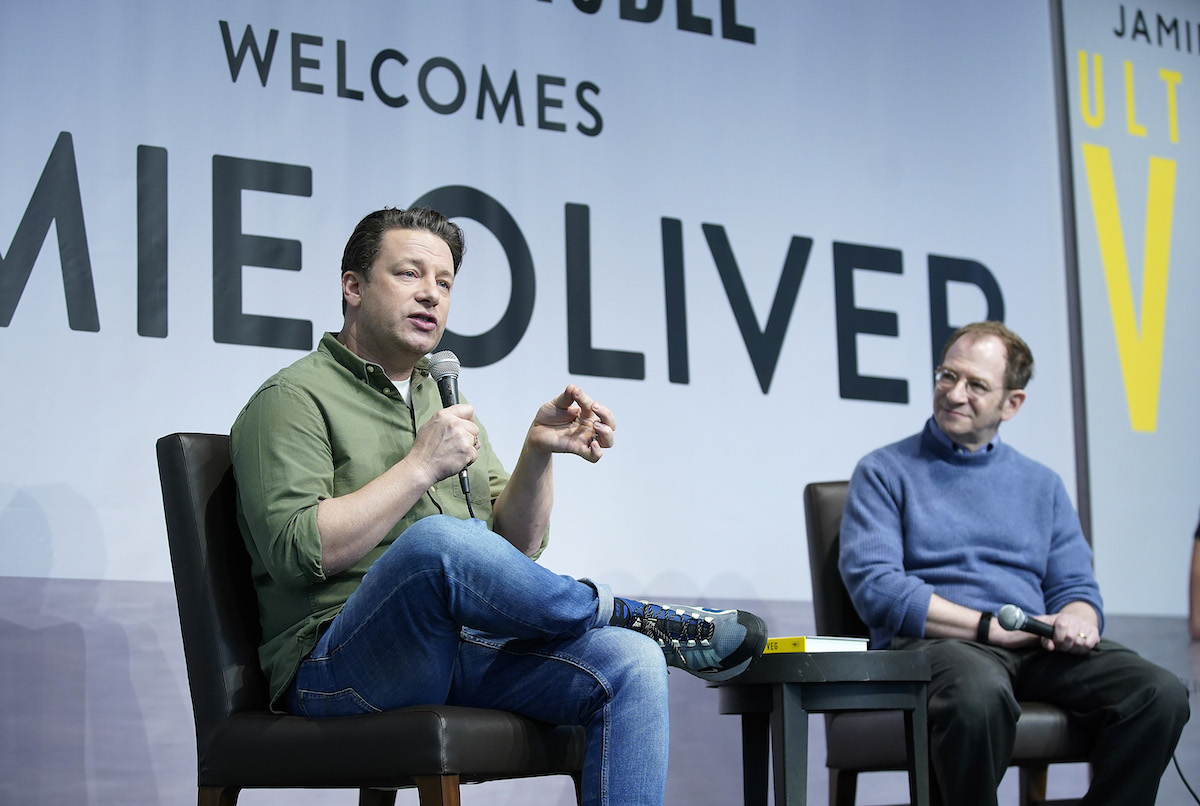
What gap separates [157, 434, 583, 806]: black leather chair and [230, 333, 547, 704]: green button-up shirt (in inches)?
1.7

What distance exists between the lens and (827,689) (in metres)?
2.20

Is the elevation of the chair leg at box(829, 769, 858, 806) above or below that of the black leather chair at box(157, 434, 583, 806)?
below

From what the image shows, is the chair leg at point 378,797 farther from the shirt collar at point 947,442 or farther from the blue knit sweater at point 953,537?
the shirt collar at point 947,442

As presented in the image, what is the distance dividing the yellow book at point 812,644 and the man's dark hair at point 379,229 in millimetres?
913

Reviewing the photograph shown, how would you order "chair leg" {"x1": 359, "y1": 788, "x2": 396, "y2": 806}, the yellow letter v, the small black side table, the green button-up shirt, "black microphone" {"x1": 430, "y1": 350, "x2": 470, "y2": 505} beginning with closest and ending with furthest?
the green button-up shirt
"black microphone" {"x1": 430, "y1": 350, "x2": 470, "y2": 505}
the small black side table
"chair leg" {"x1": 359, "y1": 788, "x2": 396, "y2": 806}
the yellow letter v

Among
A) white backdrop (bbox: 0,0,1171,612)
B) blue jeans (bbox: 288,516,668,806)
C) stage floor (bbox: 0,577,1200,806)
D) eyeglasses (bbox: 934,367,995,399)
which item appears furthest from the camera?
eyeglasses (bbox: 934,367,995,399)

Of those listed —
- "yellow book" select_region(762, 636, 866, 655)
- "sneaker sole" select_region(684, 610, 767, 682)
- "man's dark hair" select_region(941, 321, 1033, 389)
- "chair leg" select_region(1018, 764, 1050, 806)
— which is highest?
"man's dark hair" select_region(941, 321, 1033, 389)

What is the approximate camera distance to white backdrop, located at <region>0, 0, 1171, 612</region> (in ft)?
9.08

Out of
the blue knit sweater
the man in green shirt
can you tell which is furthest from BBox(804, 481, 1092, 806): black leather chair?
the man in green shirt

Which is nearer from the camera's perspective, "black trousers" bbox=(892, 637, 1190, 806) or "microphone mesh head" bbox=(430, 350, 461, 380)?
"microphone mesh head" bbox=(430, 350, 461, 380)

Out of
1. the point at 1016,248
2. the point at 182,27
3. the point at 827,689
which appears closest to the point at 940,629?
the point at 827,689

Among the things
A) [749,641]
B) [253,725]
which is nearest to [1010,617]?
[749,641]

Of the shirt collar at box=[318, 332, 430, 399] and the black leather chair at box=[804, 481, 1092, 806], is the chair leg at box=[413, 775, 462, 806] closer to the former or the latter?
the shirt collar at box=[318, 332, 430, 399]

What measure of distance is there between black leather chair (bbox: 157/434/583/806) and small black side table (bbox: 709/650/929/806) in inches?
16.5
